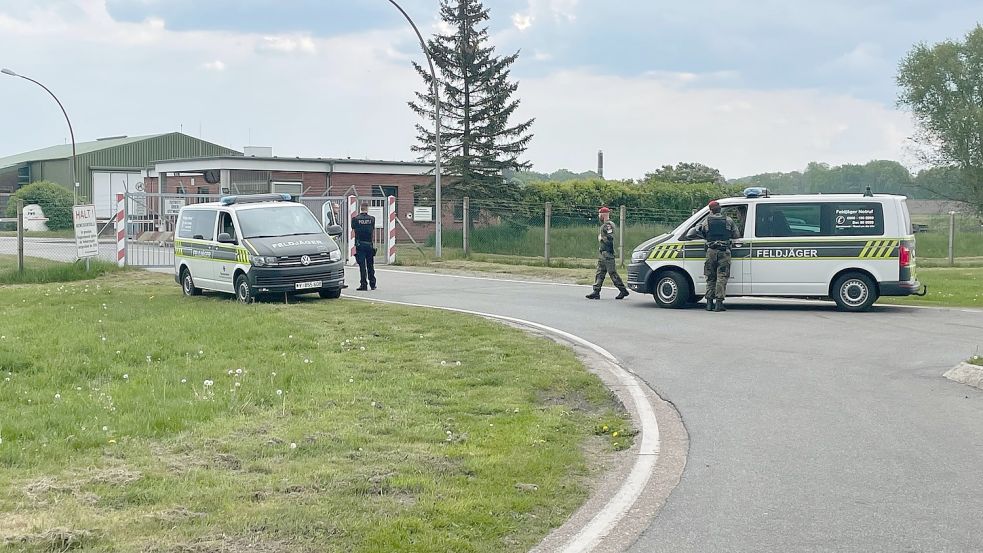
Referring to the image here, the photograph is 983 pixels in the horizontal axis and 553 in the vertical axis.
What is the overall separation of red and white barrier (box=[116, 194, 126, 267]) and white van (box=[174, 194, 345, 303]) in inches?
277

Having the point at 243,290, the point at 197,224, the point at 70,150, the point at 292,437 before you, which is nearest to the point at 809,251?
the point at 243,290

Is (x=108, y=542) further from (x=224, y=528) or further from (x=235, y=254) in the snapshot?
(x=235, y=254)

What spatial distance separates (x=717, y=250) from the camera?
56.8ft

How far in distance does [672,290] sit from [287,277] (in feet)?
22.0

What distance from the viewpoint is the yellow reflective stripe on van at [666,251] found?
59.4 feet

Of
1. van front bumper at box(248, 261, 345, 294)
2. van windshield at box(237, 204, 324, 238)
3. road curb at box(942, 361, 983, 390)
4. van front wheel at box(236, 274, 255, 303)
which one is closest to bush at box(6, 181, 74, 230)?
van windshield at box(237, 204, 324, 238)

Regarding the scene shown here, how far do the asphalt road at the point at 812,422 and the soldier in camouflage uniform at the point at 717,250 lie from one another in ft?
1.58

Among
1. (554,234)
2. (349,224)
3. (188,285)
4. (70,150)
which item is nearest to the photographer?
(188,285)

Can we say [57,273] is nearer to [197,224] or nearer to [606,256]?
[197,224]

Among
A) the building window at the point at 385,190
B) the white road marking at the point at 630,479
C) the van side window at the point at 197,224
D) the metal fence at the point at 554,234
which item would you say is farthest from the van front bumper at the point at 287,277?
the building window at the point at 385,190

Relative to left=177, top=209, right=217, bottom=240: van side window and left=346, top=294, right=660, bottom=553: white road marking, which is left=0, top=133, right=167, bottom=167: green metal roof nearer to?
left=177, top=209, right=217, bottom=240: van side window

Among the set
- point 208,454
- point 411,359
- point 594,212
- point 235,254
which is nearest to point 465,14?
point 594,212

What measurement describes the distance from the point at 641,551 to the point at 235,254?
1486 cm

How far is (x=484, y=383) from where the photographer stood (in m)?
10.4
